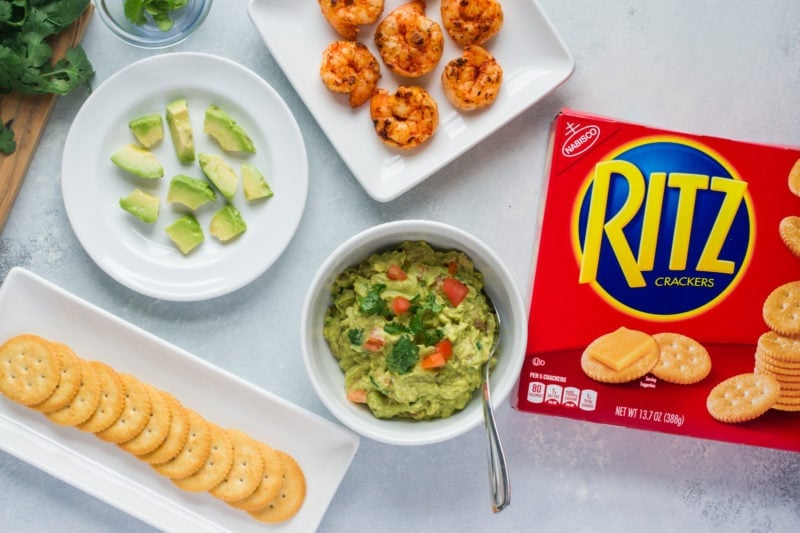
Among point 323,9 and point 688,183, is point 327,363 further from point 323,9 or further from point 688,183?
point 688,183

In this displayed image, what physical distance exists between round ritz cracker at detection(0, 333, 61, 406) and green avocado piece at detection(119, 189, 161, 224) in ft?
1.54

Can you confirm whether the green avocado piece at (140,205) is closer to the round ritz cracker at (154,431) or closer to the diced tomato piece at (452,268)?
the round ritz cracker at (154,431)

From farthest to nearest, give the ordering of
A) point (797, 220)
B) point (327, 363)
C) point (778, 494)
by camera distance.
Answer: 1. point (778, 494)
2. point (797, 220)
3. point (327, 363)

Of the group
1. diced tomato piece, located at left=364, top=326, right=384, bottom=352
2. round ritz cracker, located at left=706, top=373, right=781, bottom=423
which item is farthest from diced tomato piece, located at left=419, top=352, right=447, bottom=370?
round ritz cracker, located at left=706, top=373, right=781, bottom=423

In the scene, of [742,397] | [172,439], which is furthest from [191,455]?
[742,397]

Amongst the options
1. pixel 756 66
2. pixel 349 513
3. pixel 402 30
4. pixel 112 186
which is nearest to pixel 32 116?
pixel 112 186

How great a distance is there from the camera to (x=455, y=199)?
8.03 feet

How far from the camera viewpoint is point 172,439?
229 centimetres

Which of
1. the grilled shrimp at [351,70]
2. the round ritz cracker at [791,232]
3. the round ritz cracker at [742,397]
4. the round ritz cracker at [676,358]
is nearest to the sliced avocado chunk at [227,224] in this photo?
the grilled shrimp at [351,70]

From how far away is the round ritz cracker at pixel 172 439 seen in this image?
2.28 meters

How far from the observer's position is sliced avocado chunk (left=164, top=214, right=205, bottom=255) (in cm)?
235

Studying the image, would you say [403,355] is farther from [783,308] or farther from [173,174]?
[783,308]

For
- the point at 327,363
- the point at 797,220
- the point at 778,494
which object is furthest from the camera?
the point at 778,494

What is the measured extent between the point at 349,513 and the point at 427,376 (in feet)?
2.28
